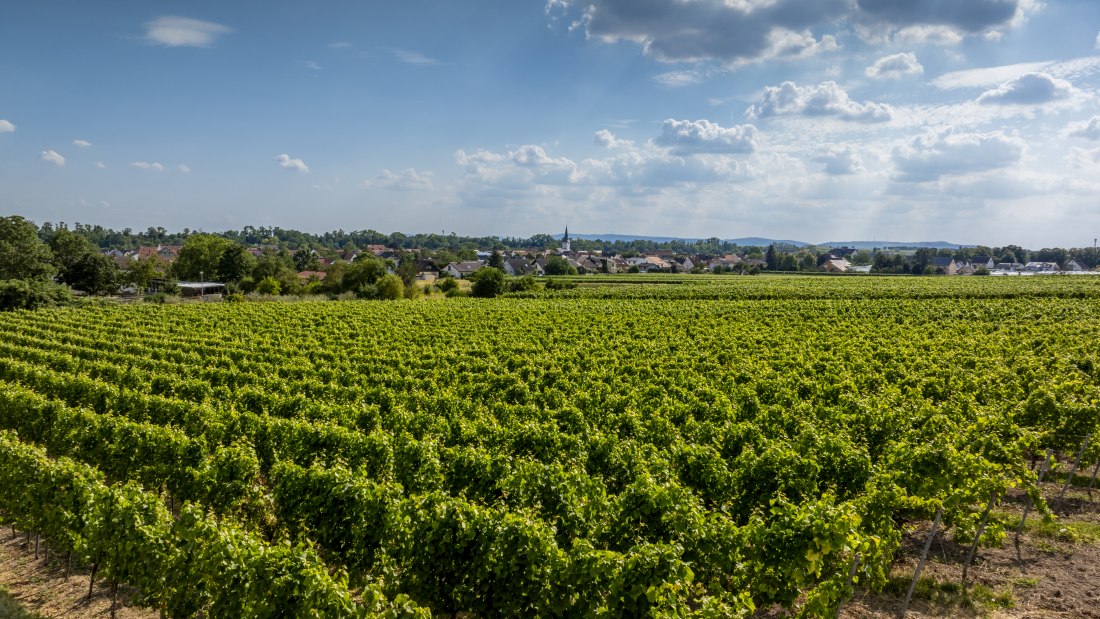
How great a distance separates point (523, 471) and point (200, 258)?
105600mm

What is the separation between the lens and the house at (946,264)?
476ft

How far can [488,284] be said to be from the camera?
7488cm

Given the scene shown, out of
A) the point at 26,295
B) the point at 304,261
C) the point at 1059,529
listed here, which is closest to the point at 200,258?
the point at 304,261

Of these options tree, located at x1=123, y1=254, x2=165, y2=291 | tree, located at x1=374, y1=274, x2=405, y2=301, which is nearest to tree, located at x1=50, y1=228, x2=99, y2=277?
tree, located at x1=123, y1=254, x2=165, y2=291

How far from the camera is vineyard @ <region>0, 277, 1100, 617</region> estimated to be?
7.60 meters

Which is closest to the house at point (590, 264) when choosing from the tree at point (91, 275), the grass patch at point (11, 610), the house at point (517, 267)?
the house at point (517, 267)

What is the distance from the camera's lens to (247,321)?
4200cm

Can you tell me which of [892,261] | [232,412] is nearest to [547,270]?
[892,261]

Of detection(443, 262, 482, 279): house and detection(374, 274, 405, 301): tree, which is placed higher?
detection(443, 262, 482, 279): house

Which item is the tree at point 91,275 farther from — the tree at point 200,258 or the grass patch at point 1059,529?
the grass patch at point 1059,529

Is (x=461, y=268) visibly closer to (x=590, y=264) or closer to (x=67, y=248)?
(x=590, y=264)

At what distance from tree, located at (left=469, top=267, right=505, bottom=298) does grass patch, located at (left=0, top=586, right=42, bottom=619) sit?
6537cm

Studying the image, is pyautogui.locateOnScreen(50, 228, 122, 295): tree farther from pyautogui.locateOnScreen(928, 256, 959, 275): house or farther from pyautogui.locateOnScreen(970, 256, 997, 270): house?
pyautogui.locateOnScreen(970, 256, 997, 270): house

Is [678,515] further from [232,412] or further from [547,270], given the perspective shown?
[547,270]
